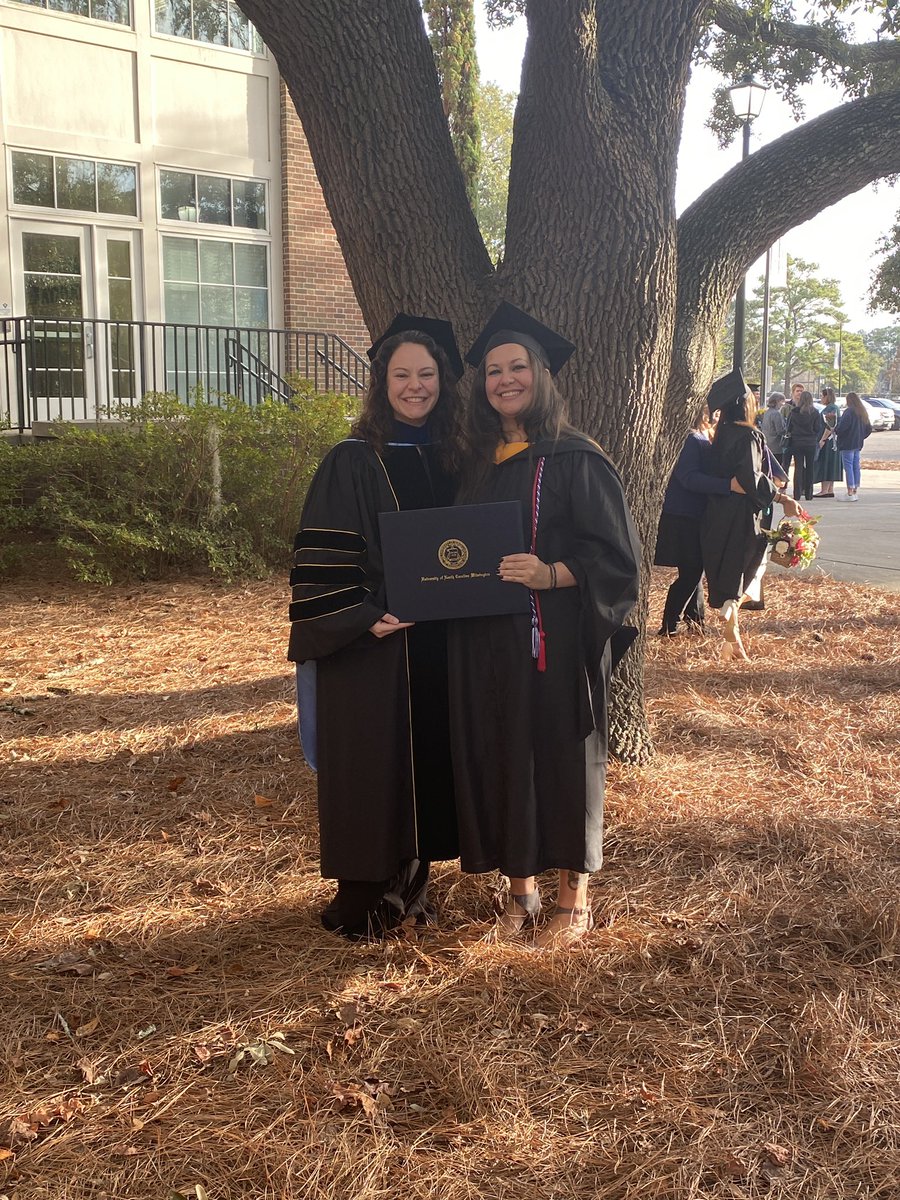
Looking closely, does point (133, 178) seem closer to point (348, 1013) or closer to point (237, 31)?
point (237, 31)

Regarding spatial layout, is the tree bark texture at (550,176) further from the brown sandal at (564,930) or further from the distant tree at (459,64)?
A: the distant tree at (459,64)

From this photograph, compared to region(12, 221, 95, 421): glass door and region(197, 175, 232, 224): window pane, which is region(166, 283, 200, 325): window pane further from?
region(12, 221, 95, 421): glass door

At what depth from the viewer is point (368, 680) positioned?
3.60 m

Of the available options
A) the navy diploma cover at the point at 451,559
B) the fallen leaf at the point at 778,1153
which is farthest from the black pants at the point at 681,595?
the fallen leaf at the point at 778,1153

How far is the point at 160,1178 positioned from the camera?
2.59m

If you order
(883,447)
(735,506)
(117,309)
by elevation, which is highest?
(117,309)

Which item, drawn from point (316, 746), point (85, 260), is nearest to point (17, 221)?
point (85, 260)

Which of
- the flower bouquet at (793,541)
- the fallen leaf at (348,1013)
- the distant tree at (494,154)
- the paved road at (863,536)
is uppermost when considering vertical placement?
the distant tree at (494,154)

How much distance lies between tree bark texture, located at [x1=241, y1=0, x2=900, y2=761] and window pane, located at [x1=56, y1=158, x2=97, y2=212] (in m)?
12.3

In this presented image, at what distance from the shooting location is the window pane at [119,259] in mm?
16031

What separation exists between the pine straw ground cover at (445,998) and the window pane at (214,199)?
12.7m

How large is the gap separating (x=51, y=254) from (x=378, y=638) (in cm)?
1400

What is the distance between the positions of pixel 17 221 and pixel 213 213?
293 centimetres

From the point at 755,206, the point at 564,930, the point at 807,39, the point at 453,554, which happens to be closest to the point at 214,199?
the point at 807,39
